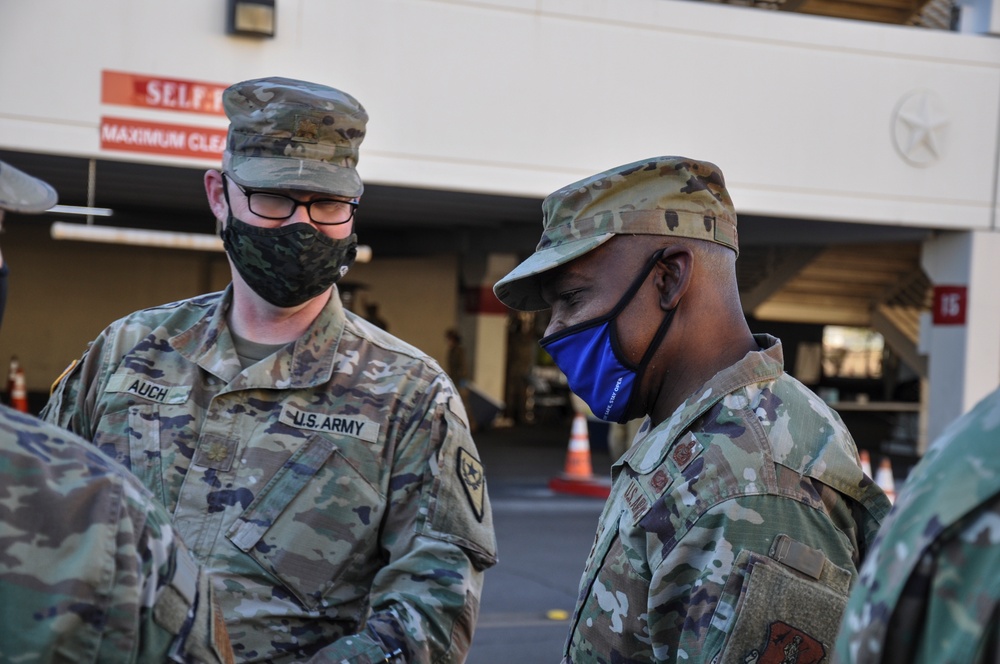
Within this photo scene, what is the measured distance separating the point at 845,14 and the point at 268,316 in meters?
13.9

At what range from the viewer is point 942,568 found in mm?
972

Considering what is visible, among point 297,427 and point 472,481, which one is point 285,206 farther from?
point 472,481

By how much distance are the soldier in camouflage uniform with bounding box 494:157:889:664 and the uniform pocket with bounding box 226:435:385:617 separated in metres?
0.56

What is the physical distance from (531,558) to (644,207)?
252 inches

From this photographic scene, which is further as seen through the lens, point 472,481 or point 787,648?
point 472,481

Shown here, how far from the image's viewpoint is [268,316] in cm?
253

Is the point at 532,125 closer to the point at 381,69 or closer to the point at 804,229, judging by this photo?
the point at 381,69

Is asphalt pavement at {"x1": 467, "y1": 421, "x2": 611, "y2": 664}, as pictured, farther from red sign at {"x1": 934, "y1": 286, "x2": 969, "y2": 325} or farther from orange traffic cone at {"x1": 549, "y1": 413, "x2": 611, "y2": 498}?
red sign at {"x1": 934, "y1": 286, "x2": 969, "y2": 325}

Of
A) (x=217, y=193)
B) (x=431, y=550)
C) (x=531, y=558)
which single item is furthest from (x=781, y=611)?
(x=531, y=558)

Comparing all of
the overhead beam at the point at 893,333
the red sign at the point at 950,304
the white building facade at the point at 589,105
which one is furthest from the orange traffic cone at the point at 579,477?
the overhead beam at the point at 893,333

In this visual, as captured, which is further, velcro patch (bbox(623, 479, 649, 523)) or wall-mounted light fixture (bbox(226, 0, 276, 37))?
wall-mounted light fixture (bbox(226, 0, 276, 37))

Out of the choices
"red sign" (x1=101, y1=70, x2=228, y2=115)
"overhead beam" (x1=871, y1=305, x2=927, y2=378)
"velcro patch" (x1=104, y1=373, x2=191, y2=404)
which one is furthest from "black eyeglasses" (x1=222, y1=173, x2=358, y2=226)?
"overhead beam" (x1=871, y1=305, x2=927, y2=378)

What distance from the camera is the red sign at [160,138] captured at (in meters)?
10.2

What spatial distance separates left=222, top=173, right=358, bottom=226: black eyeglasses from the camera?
96.5 inches
